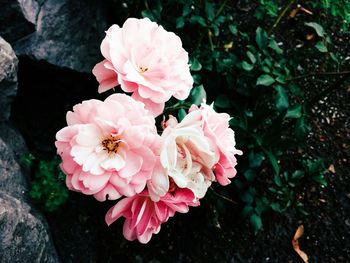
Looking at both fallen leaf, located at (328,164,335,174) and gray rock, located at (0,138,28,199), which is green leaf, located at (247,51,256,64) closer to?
fallen leaf, located at (328,164,335,174)

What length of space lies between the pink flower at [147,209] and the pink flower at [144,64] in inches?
9.0

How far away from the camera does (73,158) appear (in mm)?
893

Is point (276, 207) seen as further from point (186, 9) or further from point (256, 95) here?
point (186, 9)

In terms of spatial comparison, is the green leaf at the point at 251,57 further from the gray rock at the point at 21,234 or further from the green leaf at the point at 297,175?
the gray rock at the point at 21,234

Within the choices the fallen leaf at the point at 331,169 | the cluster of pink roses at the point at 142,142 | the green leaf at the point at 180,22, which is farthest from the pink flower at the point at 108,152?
the fallen leaf at the point at 331,169

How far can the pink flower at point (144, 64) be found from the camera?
100 centimetres

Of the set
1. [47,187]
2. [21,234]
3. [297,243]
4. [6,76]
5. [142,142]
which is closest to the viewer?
[142,142]

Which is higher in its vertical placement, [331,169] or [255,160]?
[255,160]

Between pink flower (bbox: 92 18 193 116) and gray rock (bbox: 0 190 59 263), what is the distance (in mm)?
562

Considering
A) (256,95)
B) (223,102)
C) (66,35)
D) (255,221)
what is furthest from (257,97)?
(66,35)

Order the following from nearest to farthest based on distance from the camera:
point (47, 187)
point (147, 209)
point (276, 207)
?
point (147, 209) < point (47, 187) < point (276, 207)

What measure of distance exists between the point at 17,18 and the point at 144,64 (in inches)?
40.1

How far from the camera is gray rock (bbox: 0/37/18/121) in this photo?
4.96ft

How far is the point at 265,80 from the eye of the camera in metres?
1.83
